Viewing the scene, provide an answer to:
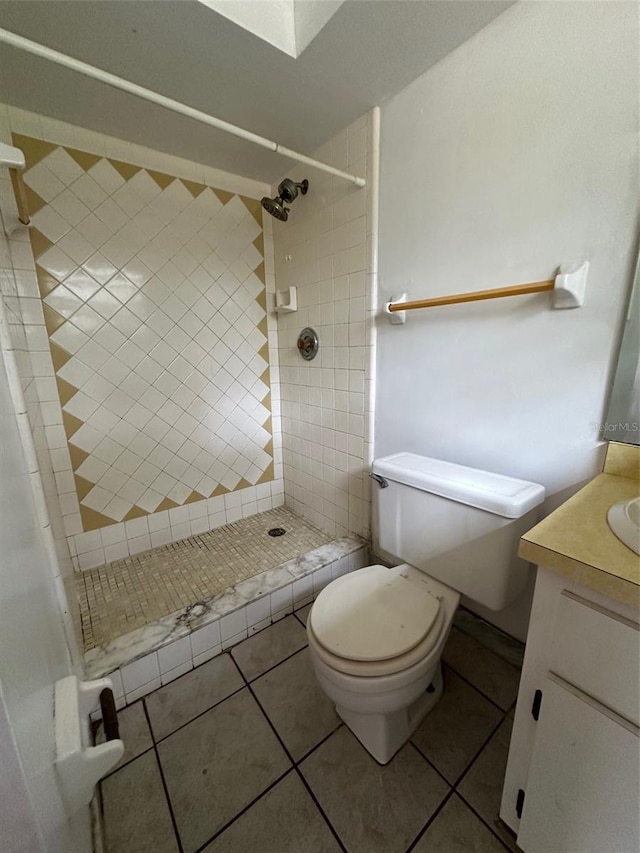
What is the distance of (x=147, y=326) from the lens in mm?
1672

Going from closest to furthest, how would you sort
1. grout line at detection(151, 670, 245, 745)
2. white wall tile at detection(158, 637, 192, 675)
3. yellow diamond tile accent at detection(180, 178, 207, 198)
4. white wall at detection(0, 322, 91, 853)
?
1. white wall at detection(0, 322, 91, 853)
2. grout line at detection(151, 670, 245, 745)
3. white wall tile at detection(158, 637, 192, 675)
4. yellow diamond tile accent at detection(180, 178, 207, 198)

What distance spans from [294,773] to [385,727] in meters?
0.29

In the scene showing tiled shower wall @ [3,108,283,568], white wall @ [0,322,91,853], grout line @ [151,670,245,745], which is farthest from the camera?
tiled shower wall @ [3,108,283,568]

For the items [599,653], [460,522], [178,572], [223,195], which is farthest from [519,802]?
[223,195]

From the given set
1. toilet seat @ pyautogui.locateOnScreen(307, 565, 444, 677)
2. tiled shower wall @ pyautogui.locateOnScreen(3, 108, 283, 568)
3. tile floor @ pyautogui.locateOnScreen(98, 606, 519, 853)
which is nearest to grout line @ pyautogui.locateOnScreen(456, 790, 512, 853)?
tile floor @ pyautogui.locateOnScreen(98, 606, 519, 853)

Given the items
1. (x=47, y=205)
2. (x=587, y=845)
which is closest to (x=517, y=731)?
(x=587, y=845)

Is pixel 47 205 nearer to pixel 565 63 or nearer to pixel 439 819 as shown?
pixel 565 63

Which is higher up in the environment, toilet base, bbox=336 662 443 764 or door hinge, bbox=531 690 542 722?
door hinge, bbox=531 690 542 722

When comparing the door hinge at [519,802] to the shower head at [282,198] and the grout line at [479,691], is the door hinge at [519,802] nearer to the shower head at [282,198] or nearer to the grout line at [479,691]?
the grout line at [479,691]

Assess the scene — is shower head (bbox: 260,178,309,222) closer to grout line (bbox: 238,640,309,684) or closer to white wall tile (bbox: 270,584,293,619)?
white wall tile (bbox: 270,584,293,619)

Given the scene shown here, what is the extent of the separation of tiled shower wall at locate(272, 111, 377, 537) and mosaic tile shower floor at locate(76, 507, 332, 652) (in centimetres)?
29

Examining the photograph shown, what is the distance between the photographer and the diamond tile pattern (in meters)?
1.47

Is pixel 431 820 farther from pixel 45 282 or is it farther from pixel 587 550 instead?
pixel 45 282

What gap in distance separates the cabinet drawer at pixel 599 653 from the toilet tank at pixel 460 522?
0.33 meters
